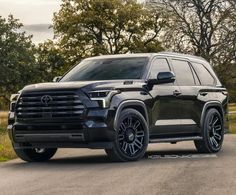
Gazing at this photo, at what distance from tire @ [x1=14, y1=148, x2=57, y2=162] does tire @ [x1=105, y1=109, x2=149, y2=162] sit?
164cm

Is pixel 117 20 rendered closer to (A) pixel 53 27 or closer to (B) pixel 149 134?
(A) pixel 53 27

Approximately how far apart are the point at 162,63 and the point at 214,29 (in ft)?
104

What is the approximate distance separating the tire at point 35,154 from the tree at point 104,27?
145ft

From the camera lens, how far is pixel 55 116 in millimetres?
10781

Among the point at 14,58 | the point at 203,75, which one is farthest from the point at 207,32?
the point at 203,75

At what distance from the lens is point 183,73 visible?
43.4ft

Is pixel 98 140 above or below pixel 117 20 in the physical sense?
below

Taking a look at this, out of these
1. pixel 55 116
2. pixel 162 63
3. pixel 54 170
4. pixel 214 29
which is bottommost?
pixel 54 170

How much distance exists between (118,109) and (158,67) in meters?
1.88

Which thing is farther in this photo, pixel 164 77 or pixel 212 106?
pixel 212 106

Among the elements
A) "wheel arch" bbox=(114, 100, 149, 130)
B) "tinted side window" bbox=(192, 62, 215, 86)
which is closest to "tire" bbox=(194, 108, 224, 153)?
"tinted side window" bbox=(192, 62, 215, 86)

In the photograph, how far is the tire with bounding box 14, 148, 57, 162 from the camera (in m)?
11.7

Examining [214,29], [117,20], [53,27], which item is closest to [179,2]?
[214,29]

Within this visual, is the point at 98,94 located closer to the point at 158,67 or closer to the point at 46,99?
the point at 46,99
